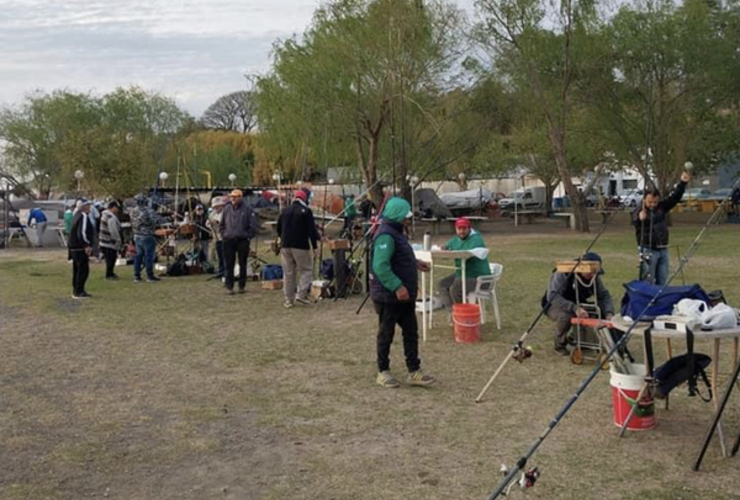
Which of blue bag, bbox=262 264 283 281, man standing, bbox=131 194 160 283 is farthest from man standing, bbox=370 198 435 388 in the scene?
man standing, bbox=131 194 160 283

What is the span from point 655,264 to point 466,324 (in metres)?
3.25

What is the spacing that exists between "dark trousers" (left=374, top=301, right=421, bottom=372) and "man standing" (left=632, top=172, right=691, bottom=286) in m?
4.63

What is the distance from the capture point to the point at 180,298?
11.8m

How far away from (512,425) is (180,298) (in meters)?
7.44

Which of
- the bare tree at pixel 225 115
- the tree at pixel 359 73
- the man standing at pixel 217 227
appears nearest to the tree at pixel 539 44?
the tree at pixel 359 73

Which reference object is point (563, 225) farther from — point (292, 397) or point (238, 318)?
point (292, 397)

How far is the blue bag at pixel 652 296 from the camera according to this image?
523cm

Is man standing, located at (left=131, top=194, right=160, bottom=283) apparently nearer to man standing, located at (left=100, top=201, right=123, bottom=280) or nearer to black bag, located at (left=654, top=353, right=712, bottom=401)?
man standing, located at (left=100, top=201, right=123, bottom=280)

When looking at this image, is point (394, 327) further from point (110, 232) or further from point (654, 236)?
point (110, 232)

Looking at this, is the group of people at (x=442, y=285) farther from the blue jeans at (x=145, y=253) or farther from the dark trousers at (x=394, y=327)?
the blue jeans at (x=145, y=253)

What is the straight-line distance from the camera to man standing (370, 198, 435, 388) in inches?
244

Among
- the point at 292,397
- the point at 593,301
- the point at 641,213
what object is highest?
A: the point at 641,213

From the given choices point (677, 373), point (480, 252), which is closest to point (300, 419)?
point (677, 373)

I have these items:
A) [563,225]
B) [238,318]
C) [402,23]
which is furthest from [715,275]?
[563,225]
